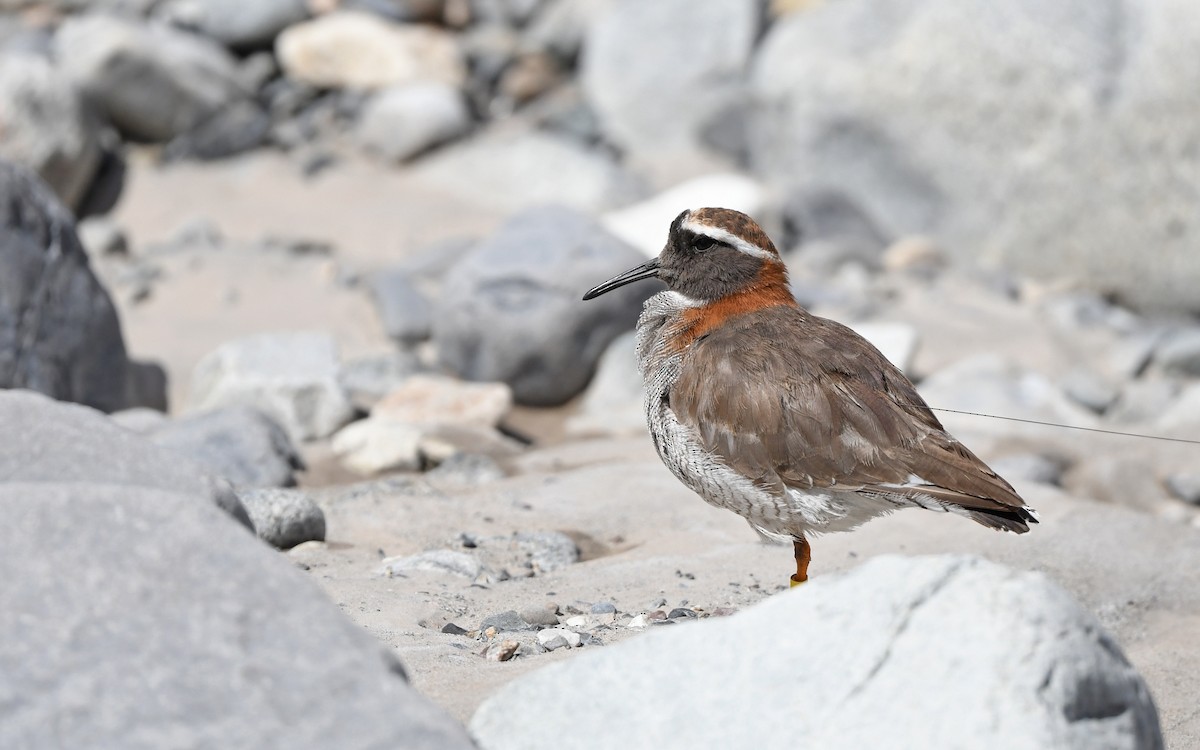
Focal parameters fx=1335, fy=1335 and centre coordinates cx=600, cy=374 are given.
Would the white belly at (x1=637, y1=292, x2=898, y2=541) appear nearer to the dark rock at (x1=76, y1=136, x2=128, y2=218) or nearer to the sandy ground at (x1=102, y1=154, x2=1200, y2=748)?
the sandy ground at (x1=102, y1=154, x2=1200, y2=748)

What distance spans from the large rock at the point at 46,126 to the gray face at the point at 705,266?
8.60 meters

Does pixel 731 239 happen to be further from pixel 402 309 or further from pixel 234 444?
pixel 402 309

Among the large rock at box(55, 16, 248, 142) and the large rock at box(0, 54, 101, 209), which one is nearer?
the large rock at box(0, 54, 101, 209)

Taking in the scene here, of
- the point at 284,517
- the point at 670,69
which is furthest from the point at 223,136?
the point at 284,517

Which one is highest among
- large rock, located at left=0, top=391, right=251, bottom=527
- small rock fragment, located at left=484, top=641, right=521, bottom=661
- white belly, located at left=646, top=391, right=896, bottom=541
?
large rock, located at left=0, top=391, right=251, bottom=527

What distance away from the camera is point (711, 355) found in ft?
17.4

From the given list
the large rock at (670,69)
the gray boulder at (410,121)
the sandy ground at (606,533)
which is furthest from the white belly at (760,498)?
the large rock at (670,69)

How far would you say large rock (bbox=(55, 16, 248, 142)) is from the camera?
14016mm

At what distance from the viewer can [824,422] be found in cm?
491

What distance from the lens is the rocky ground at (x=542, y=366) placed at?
316 centimetres

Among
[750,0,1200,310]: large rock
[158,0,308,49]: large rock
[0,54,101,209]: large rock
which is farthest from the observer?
[158,0,308,49]: large rock

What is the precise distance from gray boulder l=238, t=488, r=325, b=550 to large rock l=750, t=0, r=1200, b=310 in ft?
28.5

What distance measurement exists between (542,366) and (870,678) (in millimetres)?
6864

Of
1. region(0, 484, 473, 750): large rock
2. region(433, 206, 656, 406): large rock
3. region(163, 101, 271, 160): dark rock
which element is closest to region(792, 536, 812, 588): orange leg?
region(0, 484, 473, 750): large rock
